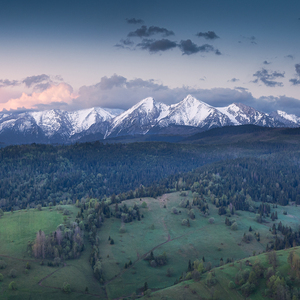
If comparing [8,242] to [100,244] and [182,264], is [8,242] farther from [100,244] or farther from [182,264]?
[182,264]

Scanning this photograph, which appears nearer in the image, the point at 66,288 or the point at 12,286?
the point at 12,286

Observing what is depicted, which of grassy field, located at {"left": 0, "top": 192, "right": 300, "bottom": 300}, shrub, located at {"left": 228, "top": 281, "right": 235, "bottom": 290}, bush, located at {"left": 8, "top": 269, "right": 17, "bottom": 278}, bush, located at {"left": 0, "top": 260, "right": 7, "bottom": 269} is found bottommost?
grassy field, located at {"left": 0, "top": 192, "right": 300, "bottom": 300}

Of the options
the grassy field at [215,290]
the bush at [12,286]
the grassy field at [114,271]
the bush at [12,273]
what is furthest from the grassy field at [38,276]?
the grassy field at [215,290]

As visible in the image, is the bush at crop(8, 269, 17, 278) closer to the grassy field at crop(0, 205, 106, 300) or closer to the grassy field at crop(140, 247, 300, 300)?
the grassy field at crop(0, 205, 106, 300)

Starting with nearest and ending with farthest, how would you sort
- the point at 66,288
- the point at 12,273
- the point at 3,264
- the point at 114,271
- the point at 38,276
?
the point at 66,288 → the point at 12,273 → the point at 38,276 → the point at 3,264 → the point at 114,271

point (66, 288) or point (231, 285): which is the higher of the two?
point (231, 285)

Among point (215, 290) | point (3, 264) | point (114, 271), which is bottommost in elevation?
point (114, 271)

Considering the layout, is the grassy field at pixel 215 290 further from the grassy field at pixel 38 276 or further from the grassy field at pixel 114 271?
the grassy field at pixel 38 276

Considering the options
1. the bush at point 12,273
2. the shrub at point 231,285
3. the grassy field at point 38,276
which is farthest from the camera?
the bush at point 12,273

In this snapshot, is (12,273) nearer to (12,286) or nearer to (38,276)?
(12,286)

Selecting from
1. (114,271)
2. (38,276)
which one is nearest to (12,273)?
(38,276)

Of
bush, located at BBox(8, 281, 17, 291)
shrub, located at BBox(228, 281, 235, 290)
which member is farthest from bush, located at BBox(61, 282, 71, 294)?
shrub, located at BBox(228, 281, 235, 290)

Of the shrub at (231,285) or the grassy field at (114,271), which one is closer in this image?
the grassy field at (114,271)
